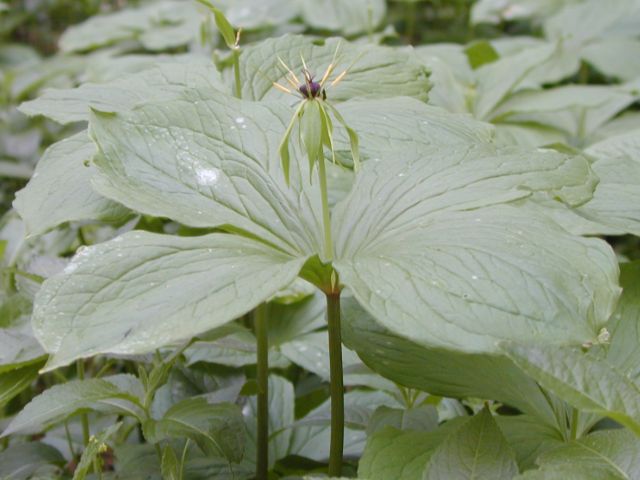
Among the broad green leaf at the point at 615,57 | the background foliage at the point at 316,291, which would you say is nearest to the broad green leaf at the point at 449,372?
the background foliage at the point at 316,291

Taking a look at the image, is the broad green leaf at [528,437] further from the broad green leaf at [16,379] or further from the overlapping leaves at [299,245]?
the broad green leaf at [16,379]

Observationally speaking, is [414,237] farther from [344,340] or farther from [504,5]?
[504,5]

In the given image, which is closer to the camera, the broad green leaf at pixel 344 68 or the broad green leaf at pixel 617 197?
the broad green leaf at pixel 617 197

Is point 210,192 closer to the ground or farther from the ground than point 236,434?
farther from the ground

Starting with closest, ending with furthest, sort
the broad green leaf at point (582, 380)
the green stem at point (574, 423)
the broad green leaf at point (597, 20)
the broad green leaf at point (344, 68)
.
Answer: the broad green leaf at point (582, 380), the green stem at point (574, 423), the broad green leaf at point (344, 68), the broad green leaf at point (597, 20)

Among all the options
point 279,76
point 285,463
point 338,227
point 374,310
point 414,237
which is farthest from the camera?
point 279,76

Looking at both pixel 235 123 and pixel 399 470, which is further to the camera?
pixel 235 123

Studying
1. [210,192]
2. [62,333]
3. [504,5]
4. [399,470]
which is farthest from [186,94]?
[504,5]
